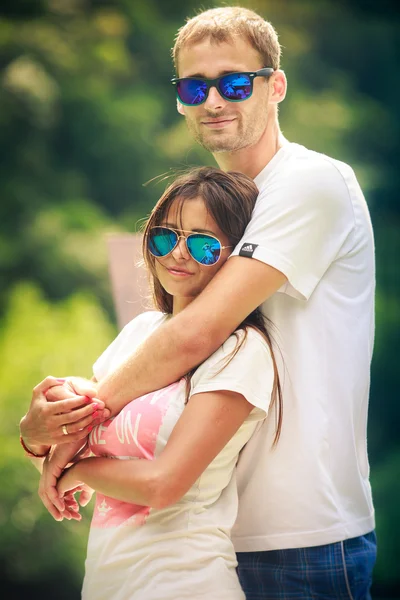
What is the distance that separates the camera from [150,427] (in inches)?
63.4

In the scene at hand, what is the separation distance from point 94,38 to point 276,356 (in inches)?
225

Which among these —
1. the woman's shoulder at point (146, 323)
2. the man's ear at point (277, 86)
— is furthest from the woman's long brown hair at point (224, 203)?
the man's ear at point (277, 86)

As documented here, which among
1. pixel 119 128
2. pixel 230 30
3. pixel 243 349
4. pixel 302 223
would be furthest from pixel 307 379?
pixel 119 128

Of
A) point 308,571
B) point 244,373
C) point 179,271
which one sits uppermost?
point 179,271

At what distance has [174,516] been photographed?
1593 mm

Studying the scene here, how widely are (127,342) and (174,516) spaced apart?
45 centimetres

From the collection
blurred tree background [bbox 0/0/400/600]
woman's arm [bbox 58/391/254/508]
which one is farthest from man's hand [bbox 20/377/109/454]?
blurred tree background [bbox 0/0/400/600]

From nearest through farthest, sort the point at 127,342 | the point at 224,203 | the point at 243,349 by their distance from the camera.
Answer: the point at 243,349
the point at 224,203
the point at 127,342

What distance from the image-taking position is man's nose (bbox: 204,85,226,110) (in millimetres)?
1970

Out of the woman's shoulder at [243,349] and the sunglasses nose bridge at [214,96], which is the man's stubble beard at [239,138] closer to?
the sunglasses nose bridge at [214,96]

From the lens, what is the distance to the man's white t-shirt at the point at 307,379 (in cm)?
174

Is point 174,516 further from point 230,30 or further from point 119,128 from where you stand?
point 119,128

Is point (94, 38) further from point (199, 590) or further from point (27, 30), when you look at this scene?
point (199, 590)

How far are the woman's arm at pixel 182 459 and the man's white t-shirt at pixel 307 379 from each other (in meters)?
0.20
